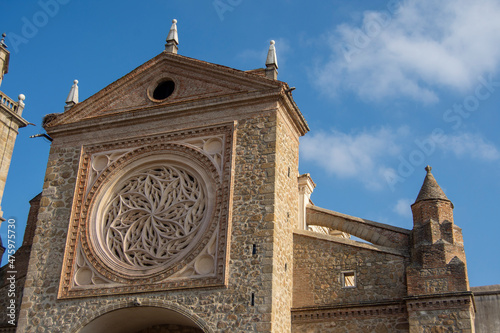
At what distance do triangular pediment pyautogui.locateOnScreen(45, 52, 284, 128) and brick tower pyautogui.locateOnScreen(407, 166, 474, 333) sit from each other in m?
5.87

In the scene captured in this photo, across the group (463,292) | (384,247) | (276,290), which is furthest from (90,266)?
(463,292)

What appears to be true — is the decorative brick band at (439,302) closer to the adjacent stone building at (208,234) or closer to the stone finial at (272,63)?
the adjacent stone building at (208,234)

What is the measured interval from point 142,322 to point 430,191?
8795 mm

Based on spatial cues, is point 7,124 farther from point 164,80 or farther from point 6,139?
point 164,80

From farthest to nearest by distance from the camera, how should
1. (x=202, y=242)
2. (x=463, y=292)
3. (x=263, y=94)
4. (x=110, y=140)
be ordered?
(x=110, y=140)
(x=263, y=94)
(x=202, y=242)
(x=463, y=292)

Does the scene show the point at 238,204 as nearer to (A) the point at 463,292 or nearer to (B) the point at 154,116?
(B) the point at 154,116

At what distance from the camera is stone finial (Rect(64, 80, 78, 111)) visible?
21016mm

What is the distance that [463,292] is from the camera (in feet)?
51.5

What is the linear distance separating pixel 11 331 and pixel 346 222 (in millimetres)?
10523

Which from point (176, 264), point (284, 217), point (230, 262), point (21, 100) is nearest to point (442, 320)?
point (284, 217)

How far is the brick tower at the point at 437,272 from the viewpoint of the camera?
15.7 metres

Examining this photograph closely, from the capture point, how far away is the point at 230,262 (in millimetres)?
16531

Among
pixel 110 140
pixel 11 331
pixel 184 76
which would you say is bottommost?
pixel 11 331

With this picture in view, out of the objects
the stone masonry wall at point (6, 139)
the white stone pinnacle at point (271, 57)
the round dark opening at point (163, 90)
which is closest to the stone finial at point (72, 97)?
the round dark opening at point (163, 90)
